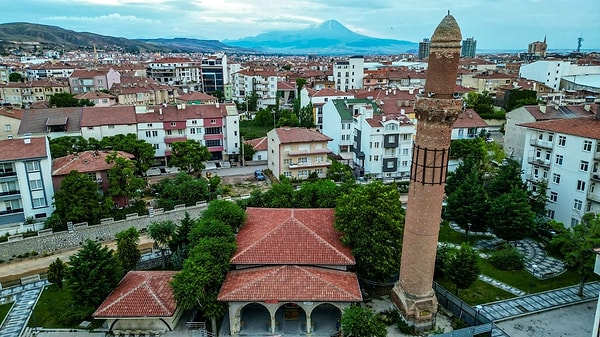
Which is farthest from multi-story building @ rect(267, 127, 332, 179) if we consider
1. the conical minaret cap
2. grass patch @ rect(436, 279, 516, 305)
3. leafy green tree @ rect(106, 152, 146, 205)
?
the conical minaret cap

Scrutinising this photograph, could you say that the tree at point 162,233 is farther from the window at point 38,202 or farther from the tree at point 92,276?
the window at point 38,202

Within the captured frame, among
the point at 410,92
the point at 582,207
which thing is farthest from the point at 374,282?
the point at 410,92

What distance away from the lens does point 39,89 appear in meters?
100

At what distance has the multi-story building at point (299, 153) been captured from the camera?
2117 inches

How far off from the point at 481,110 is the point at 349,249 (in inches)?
2781

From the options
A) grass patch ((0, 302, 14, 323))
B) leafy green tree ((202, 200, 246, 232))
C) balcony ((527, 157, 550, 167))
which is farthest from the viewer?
balcony ((527, 157, 550, 167))

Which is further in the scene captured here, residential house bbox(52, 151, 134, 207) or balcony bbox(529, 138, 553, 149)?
residential house bbox(52, 151, 134, 207)

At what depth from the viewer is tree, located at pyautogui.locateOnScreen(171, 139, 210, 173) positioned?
5269cm

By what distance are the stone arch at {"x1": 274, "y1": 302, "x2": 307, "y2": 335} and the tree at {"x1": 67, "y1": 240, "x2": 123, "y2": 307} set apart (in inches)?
436

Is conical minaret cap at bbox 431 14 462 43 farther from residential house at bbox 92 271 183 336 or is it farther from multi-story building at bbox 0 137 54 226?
multi-story building at bbox 0 137 54 226

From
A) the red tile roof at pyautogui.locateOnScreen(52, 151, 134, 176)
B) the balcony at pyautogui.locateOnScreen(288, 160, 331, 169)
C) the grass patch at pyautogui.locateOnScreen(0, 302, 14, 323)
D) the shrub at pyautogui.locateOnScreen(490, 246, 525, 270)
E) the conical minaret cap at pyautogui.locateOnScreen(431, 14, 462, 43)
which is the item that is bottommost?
the grass patch at pyautogui.locateOnScreen(0, 302, 14, 323)

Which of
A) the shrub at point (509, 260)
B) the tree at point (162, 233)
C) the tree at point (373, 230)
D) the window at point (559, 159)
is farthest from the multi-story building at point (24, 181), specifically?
the window at point (559, 159)

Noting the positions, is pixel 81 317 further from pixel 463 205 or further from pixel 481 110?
pixel 481 110

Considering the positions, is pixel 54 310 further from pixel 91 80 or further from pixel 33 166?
pixel 91 80
